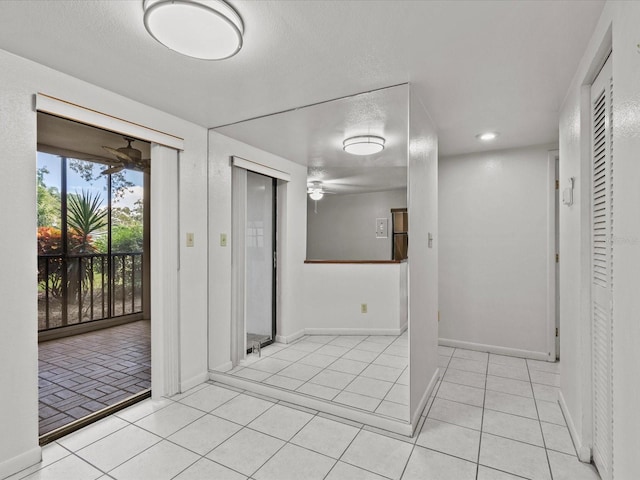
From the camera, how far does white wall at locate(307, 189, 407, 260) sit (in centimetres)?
248

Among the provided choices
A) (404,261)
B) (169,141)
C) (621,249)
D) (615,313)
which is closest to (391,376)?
(404,261)

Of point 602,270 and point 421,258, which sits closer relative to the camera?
point 602,270

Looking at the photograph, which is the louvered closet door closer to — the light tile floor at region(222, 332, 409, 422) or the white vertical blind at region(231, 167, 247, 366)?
the light tile floor at region(222, 332, 409, 422)

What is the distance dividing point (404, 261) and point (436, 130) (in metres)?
1.42

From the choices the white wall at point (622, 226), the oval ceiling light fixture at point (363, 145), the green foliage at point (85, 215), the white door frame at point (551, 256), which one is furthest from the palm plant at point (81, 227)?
the white door frame at point (551, 256)

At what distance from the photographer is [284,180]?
3.26 metres

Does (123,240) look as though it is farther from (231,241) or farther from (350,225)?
(350,225)

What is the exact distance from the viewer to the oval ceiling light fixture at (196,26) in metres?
1.39

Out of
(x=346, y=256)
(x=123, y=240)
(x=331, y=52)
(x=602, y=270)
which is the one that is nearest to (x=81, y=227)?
(x=123, y=240)

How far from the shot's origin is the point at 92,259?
15.6 feet

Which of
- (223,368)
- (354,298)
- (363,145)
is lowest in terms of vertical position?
(223,368)

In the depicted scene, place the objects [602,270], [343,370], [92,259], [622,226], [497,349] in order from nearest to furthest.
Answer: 1. [622,226]
2. [602,270]
3. [343,370]
4. [497,349]
5. [92,259]

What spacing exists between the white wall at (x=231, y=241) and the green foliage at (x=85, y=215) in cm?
277

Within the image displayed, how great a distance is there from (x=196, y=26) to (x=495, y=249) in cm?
344
